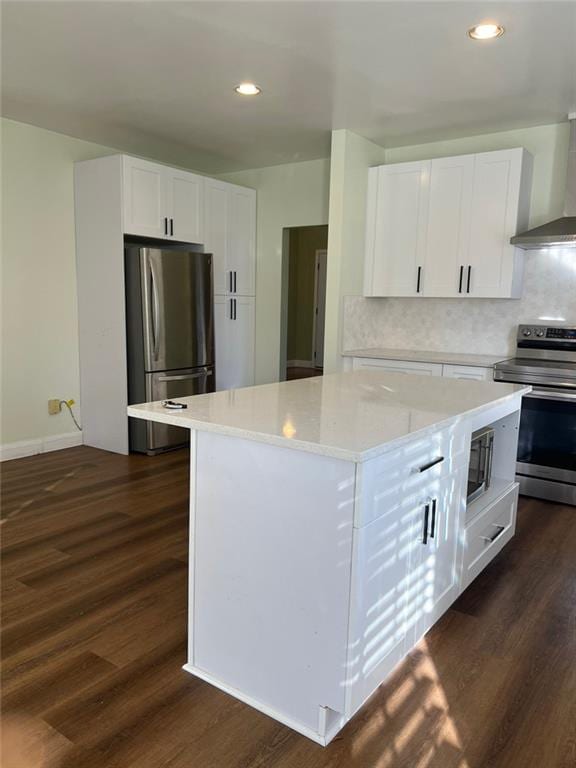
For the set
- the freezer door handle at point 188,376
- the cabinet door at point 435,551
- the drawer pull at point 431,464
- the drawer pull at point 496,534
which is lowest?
the drawer pull at point 496,534

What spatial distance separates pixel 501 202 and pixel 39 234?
3434 mm

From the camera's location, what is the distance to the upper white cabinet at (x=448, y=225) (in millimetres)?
3973

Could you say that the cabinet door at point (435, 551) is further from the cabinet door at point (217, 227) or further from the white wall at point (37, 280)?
the cabinet door at point (217, 227)

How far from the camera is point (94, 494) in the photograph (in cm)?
359

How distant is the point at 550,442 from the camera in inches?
142

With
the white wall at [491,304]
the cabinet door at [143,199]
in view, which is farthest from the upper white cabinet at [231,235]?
the white wall at [491,304]

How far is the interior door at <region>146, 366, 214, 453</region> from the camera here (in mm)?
4469

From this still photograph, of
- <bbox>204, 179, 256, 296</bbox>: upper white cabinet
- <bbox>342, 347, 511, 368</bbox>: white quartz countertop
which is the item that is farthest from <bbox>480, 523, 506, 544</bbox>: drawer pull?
<bbox>204, 179, 256, 296</bbox>: upper white cabinet

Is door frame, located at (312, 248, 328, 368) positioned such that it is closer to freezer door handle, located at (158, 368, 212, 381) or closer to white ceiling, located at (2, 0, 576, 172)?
freezer door handle, located at (158, 368, 212, 381)

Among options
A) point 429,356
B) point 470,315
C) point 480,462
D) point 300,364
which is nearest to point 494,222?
point 470,315

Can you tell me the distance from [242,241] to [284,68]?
2431 mm

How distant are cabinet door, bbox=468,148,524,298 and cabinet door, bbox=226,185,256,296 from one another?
2.26m

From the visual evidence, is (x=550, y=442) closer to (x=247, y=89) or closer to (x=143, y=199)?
(x=247, y=89)

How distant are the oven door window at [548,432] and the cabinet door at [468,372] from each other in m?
0.32
